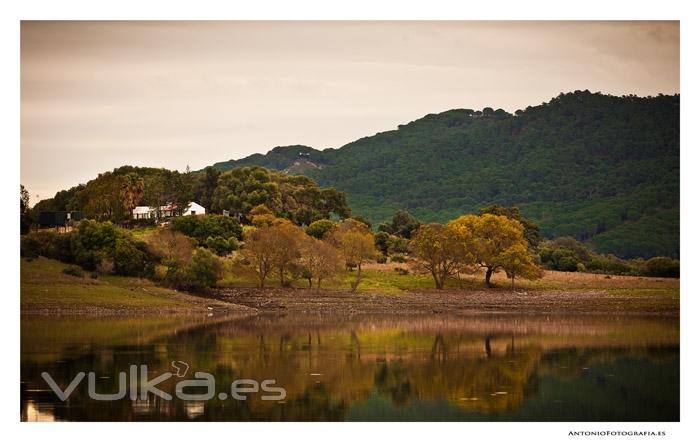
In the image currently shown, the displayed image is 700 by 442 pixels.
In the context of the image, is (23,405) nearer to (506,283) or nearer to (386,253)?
(506,283)

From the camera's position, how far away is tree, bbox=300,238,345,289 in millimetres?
97938

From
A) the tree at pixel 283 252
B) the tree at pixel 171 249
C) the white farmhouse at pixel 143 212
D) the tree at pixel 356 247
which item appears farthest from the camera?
the white farmhouse at pixel 143 212

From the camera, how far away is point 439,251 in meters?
104

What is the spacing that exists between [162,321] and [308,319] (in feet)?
35.1

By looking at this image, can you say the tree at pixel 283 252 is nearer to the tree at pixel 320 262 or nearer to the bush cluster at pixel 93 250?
the tree at pixel 320 262

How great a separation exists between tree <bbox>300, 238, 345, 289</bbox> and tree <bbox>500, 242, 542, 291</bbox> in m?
16.7

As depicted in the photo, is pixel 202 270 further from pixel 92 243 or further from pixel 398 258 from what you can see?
pixel 398 258

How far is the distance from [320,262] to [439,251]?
12.7m

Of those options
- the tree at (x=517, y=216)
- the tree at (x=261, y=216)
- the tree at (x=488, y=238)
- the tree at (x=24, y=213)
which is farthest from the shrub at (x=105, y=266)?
the tree at (x=517, y=216)

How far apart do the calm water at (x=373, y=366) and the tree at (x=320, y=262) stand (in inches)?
805

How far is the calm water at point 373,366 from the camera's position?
40.4m

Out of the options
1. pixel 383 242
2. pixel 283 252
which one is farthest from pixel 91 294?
pixel 383 242

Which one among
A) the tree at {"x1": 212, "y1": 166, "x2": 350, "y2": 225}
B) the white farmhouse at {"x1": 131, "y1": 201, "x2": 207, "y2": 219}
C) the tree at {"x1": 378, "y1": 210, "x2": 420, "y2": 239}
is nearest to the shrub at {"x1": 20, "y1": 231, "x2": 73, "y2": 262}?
the white farmhouse at {"x1": 131, "y1": 201, "x2": 207, "y2": 219}

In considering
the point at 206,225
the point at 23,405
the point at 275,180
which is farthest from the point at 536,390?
the point at 275,180
